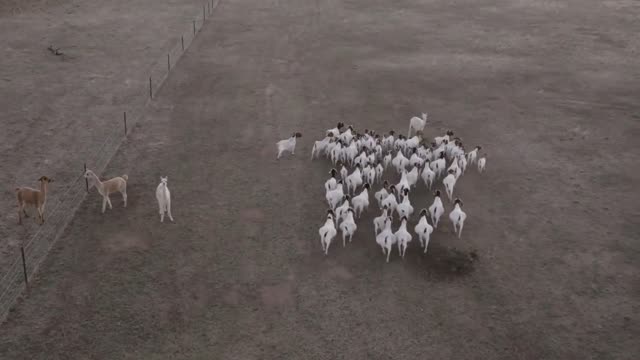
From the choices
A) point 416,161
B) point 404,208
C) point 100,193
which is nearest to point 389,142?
point 416,161

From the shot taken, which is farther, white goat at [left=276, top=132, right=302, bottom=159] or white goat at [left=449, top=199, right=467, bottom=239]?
white goat at [left=276, top=132, right=302, bottom=159]

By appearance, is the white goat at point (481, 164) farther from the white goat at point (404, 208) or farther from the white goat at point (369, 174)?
the white goat at point (404, 208)

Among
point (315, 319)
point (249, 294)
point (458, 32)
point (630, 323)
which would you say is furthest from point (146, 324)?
point (458, 32)

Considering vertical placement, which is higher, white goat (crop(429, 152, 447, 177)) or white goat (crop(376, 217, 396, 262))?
Answer: white goat (crop(429, 152, 447, 177))

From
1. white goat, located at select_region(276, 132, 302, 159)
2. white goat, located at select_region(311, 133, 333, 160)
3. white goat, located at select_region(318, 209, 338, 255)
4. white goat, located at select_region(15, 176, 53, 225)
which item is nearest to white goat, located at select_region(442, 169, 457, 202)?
white goat, located at select_region(311, 133, 333, 160)

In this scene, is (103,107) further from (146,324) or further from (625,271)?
(625,271)

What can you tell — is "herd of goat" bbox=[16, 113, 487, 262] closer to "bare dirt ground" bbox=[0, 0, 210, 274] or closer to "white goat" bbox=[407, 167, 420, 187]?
"white goat" bbox=[407, 167, 420, 187]

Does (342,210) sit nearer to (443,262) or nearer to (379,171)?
(443,262)
